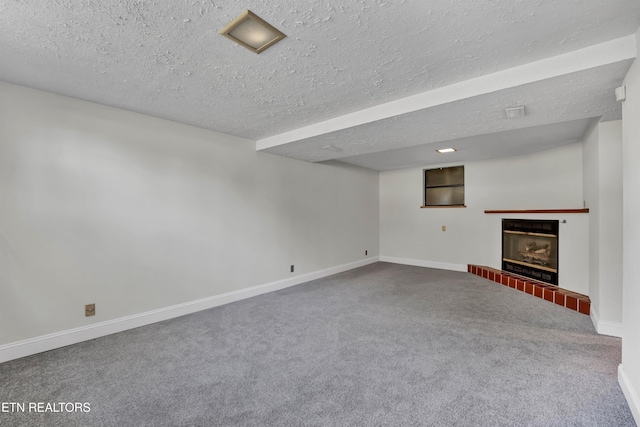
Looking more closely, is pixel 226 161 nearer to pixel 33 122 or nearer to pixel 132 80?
A: pixel 132 80

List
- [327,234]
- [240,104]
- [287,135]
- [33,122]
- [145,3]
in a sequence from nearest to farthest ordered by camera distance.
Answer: [145,3]
[33,122]
[240,104]
[287,135]
[327,234]

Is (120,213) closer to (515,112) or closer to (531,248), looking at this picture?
(515,112)

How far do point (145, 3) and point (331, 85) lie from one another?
1304 mm

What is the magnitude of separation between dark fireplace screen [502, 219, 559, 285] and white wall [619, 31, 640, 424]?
2.59 m

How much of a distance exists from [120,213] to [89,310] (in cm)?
94

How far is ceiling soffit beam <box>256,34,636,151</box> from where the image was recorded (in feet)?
5.51

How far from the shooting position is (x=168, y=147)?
316 centimetres

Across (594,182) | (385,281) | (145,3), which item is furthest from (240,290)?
(594,182)

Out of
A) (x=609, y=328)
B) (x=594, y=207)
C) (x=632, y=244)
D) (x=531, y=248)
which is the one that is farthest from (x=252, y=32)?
(x=531, y=248)

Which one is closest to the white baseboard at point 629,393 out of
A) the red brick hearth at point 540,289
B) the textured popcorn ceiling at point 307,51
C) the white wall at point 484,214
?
the red brick hearth at point 540,289

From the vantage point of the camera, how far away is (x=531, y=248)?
178 inches

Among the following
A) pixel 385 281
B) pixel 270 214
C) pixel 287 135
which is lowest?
pixel 385 281

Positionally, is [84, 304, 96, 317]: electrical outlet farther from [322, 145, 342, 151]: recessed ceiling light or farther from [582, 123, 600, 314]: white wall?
[582, 123, 600, 314]: white wall

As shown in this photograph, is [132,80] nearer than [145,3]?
No
